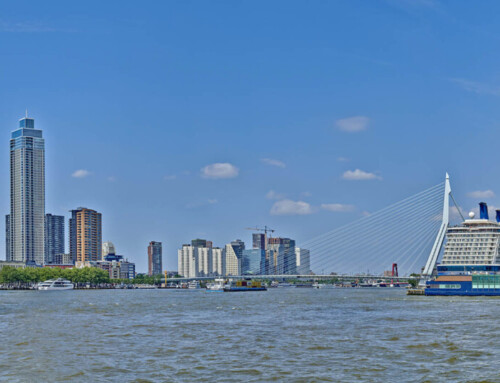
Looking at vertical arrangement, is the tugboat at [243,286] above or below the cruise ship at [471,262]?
below

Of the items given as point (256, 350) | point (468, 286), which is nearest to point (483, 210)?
point (468, 286)

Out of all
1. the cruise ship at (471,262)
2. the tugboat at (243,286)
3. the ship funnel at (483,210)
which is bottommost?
the tugboat at (243,286)

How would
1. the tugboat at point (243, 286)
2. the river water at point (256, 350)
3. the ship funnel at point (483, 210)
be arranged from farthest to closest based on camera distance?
the tugboat at point (243, 286) < the ship funnel at point (483, 210) < the river water at point (256, 350)

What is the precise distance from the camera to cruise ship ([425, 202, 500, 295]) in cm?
9794

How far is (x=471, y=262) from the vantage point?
334ft

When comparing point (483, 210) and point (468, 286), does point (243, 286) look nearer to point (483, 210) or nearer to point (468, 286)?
point (483, 210)

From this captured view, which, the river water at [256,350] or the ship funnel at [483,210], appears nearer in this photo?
the river water at [256,350]

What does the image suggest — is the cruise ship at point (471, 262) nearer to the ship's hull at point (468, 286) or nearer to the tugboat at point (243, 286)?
the ship's hull at point (468, 286)

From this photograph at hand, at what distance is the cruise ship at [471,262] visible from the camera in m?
97.9

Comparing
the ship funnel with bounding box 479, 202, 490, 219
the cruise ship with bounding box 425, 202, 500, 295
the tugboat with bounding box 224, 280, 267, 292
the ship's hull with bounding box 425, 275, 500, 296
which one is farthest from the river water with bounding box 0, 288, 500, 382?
the tugboat with bounding box 224, 280, 267, 292

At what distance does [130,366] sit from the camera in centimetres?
3142

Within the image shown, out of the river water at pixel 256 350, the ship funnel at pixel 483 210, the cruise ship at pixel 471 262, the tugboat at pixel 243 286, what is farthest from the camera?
the tugboat at pixel 243 286

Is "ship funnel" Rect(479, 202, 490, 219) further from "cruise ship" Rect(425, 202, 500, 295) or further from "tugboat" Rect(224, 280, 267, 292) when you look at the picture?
"tugboat" Rect(224, 280, 267, 292)

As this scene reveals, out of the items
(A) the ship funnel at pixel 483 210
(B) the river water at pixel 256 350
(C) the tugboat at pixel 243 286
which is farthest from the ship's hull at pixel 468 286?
(C) the tugboat at pixel 243 286
